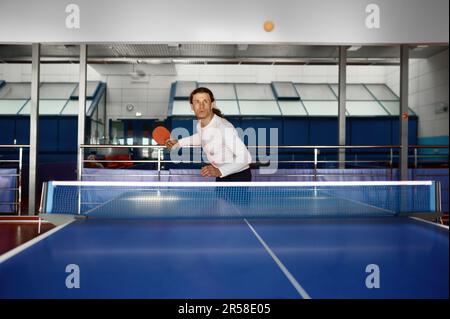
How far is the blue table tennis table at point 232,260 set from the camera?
1303 millimetres

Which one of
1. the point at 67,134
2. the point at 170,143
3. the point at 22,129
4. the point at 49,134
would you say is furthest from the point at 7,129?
the point at 170,143

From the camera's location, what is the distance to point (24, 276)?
1441mm

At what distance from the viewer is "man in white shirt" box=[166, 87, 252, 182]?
2840 mm

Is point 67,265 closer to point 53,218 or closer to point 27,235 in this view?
point 53,218

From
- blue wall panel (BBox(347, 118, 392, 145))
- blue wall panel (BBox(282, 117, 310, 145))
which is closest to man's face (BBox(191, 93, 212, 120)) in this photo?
blue wall panel (BBox(282, 117, 310, 145))

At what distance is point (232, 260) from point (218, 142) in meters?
1.41

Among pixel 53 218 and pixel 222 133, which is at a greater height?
pixel 222 133

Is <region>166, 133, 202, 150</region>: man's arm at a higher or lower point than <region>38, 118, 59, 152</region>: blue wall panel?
lower

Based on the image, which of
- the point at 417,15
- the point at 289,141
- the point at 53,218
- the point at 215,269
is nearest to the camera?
the point at 215,269

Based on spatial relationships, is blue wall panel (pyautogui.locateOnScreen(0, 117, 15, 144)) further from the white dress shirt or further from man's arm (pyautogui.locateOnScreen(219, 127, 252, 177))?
man's arm (pyautogui.locateOnScreen(219, 127, 252, 177))

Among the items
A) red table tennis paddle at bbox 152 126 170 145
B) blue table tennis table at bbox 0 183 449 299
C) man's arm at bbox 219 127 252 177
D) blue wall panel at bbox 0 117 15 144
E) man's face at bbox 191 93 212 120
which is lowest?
blue table tennis table at bbox 0 183 449 299

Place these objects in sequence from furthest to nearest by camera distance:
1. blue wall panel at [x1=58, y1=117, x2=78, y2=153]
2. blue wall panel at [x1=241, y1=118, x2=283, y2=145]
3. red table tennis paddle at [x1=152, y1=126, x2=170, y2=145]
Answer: blue wall panel at [x1=241, y1=118, x2=283, y2=145] → blue wall panel at [x1=58, y1=117, x2=78, y2=153] → red table tennis paddle at [x1=152, y1=126, x2=170, y2=145]
